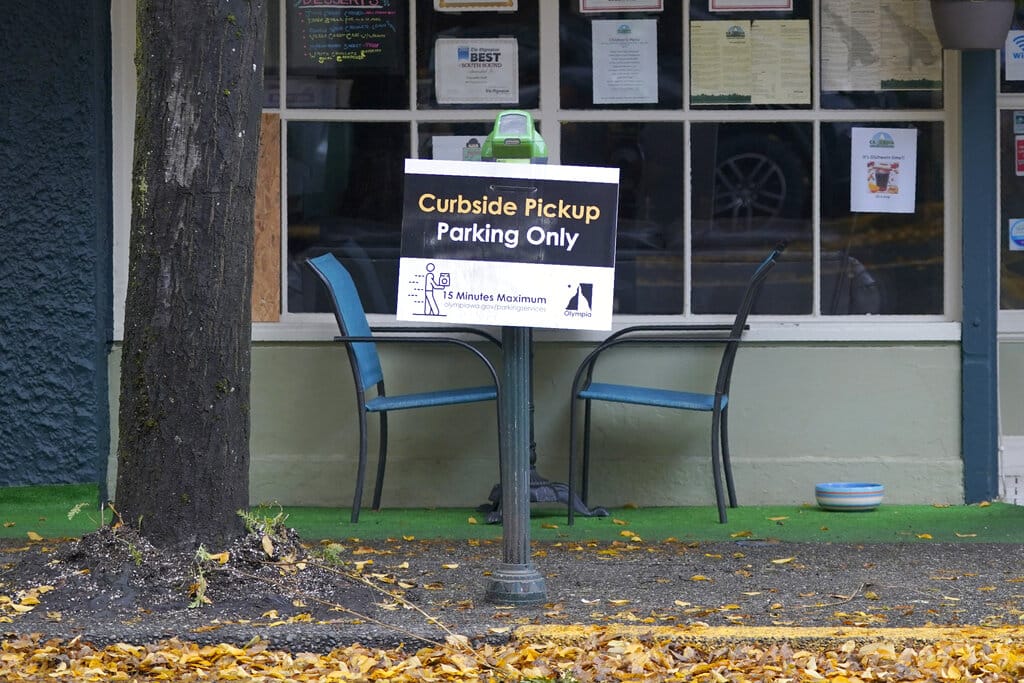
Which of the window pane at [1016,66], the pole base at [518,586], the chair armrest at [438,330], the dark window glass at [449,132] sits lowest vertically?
the pole base at [518,586]

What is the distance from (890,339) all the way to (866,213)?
63 centimetres

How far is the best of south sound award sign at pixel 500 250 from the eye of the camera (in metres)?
4.93

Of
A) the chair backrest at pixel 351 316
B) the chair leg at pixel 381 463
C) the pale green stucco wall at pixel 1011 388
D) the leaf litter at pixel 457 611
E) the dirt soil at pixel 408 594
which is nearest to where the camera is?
the leaf litter at pixel 457 611

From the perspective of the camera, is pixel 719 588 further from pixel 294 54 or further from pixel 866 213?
pixel 294 54

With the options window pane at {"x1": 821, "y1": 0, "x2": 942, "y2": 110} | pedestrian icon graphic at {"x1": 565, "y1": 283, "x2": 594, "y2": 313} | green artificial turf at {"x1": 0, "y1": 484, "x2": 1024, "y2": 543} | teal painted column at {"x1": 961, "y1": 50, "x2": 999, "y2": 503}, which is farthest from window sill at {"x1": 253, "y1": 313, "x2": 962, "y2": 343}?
pedestrian icon graphic at {"x1": 565, "y1": 283, "x2": 594, "y2": 313}

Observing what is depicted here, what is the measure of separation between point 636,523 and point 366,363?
4.78ft

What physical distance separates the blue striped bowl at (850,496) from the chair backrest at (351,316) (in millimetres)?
2175

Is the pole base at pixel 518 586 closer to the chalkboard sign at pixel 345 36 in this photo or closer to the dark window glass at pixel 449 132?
the dark window glass at pixel 449 132

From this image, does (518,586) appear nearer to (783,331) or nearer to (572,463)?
(572,463)

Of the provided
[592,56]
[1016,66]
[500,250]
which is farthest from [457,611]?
[1016,66]

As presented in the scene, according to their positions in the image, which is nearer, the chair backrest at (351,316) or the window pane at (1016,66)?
the chair backrest at (351,316)

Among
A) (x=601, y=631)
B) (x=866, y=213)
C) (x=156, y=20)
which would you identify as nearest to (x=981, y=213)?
(x=866, y=213)

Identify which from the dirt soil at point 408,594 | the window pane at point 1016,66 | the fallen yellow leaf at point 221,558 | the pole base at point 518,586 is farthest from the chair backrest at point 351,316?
the window pane at point 1016,66

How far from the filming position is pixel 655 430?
731 cm
